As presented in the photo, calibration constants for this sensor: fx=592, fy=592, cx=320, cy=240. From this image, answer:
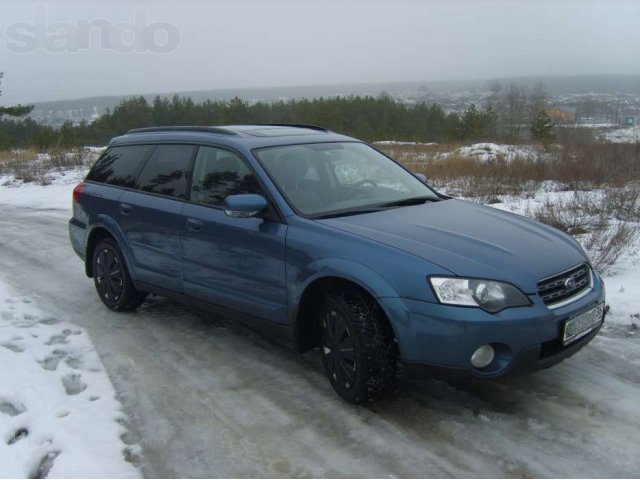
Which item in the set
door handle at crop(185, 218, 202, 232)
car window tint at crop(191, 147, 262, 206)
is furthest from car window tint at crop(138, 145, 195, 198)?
door handle at crop(185, 218, 202, 232)

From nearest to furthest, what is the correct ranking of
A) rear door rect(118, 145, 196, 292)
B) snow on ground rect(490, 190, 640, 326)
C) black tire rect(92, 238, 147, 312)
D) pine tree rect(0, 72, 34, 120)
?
1. rear door rect(118, 145, 196, 292)
2. snow on ground rect(490, 190, 640, 326)
3. black tire rect(92, 238, 147, 312)
4. pine tree rect(0, 72, 34, 120)

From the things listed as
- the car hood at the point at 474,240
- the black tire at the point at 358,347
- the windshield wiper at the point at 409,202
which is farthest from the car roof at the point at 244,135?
the black tire at the point at 358,347

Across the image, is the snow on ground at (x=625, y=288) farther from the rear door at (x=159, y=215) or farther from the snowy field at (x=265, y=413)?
the rear door at (x=159, y=215)

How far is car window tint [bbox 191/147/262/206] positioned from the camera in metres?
4.29

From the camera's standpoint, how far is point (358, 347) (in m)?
3.41

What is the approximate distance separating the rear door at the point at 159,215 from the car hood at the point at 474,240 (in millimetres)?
1559

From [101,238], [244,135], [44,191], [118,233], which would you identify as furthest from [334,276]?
[44,191]

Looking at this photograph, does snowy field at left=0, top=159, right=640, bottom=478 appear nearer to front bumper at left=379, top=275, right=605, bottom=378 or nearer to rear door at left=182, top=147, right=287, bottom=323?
front bumper at left=379, top=275, right=605, bottom=378

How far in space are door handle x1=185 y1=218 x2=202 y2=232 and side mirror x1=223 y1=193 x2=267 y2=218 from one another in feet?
1.81

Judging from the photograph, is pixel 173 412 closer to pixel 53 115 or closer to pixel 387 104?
pixel 53 115

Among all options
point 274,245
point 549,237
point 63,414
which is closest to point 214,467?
point 63,414

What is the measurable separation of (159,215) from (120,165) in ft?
3.62

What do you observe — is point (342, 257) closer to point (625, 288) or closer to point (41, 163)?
point (625, 288)

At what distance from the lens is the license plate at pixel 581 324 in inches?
130
